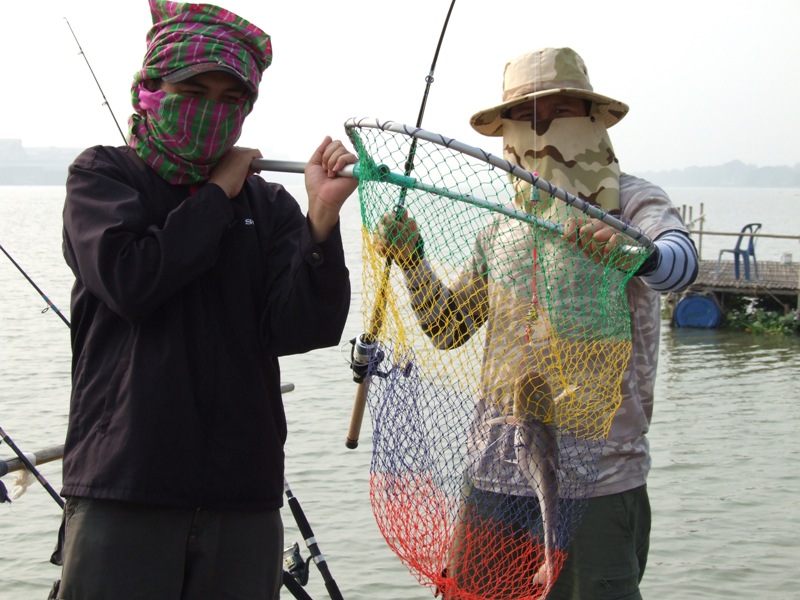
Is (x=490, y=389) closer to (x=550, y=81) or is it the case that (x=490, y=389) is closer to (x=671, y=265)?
(x=671, y=265)

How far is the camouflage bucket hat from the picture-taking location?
9.58 ft

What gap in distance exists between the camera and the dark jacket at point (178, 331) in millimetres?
2145

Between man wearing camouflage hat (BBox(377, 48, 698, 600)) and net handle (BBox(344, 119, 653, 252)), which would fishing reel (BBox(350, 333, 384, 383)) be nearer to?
man wearing camouflage hat (BBox(377, 48, 698, 600))

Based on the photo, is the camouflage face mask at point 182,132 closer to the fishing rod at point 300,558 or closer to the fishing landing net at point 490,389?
the fishing landing net at point 490,389

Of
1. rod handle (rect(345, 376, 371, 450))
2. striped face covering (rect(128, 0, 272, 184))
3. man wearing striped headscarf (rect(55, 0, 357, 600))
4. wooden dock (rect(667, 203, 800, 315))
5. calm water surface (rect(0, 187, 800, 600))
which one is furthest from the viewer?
wooden dock (rect(667, 203, 800, 315))

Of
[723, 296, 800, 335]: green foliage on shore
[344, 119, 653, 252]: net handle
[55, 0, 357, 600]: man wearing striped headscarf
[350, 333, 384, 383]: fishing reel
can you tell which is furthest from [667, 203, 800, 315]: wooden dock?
[55, 0, 357, 600]: man wearing striped headscarf

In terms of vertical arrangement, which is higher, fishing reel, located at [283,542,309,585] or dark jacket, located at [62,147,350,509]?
dark jacket, located at [62,147,350,509]

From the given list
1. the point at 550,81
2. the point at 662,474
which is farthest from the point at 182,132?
the point at 662,474

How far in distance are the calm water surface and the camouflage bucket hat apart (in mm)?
1446

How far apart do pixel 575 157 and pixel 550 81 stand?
0.23 metres

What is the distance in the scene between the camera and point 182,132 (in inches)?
89.4

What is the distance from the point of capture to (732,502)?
8.67m

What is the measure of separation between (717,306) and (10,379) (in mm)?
12442

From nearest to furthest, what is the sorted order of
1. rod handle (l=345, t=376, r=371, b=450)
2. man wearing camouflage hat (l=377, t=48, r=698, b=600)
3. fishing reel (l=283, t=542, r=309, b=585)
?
man wearing camouflage hat (l=377, t=48, r=698, b=600)
rod handle (l=345, t=376, r=371, b=450)
fishing reel (l=283, t=542, r=309, b=585)
